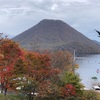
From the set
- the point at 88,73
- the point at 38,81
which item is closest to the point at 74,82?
the point at 38,81

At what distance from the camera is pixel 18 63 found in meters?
25.5

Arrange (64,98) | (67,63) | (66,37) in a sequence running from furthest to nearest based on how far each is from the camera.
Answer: (66,37) → (67,63) → (64,98)

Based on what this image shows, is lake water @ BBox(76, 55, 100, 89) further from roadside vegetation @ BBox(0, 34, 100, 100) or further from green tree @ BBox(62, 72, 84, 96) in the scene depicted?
roadside vegetation @ BBox(0, 34, 100, 100)

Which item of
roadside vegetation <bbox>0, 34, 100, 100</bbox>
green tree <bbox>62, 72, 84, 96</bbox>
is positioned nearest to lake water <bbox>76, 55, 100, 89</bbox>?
green tree <bbox>62, 72, 84, 96</bbox>

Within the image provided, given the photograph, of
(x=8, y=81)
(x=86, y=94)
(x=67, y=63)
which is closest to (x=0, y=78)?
(x=8, y=81)

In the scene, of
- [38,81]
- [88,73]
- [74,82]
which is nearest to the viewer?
[38,81]

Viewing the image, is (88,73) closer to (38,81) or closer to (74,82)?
(74,82)

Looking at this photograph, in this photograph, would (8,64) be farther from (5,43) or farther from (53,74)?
(53,74)

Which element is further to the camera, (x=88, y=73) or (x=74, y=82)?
(x=88, y=73)

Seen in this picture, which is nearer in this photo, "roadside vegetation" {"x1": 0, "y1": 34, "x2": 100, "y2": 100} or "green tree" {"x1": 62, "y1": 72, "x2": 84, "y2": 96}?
"roadside vegetation" {"x1": 0, "y1": 34, "x2": 100, "y2": 100}

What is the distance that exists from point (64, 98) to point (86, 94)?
2736 millimetres

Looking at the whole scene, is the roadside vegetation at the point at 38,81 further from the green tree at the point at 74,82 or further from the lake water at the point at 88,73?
the lake water at the point at 88,73

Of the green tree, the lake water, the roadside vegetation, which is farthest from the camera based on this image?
the lake water

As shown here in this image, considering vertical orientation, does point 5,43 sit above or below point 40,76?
above
